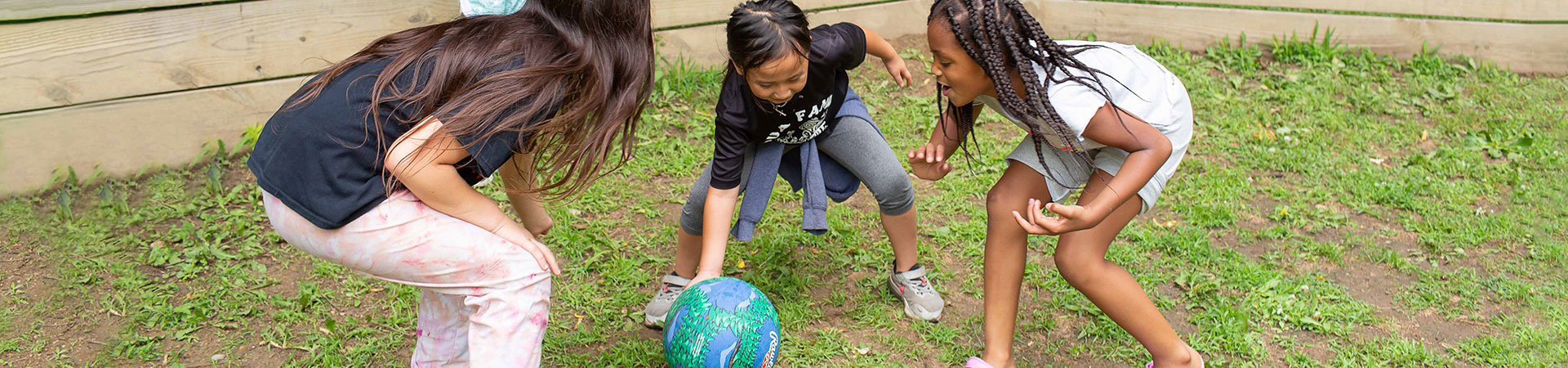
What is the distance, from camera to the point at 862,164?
3.29 metres

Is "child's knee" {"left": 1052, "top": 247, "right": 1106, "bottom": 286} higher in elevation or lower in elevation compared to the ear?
lower

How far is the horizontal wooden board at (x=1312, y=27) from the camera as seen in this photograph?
5.61m

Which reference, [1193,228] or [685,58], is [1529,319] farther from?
[685,58]

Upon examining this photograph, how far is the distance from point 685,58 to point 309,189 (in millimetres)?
3068

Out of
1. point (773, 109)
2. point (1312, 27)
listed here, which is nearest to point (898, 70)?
point (773, 109)

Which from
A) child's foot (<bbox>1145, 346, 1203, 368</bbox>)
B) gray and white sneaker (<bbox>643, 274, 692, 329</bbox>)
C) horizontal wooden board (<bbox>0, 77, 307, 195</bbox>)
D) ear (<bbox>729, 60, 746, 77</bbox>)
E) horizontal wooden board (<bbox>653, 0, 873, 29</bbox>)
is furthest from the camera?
horizontal wooden board (<bbox>653, 0, 873, 29</bbox>)

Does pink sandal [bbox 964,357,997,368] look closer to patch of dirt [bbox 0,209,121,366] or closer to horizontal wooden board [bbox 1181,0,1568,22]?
patch of dirt [bbox 0,209,121,366]

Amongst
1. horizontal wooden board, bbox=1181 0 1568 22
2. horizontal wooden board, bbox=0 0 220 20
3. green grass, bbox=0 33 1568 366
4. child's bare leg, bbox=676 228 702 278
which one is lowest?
green grass, bbox=0 33 1568 366

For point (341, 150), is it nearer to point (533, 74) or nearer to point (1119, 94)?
point (533, 74)

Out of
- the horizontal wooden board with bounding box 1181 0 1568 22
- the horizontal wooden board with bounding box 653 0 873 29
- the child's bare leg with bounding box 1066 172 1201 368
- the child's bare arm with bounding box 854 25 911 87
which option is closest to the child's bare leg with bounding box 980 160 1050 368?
the child's bare leg with bounding box 1066 172 1201 368

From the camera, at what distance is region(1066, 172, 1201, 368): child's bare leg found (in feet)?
9.41

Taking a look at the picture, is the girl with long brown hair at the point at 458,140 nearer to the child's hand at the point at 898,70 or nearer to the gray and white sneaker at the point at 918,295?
the child's hand at the point at 898,70

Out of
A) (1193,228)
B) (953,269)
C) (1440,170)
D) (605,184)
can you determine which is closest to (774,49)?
(953,269)

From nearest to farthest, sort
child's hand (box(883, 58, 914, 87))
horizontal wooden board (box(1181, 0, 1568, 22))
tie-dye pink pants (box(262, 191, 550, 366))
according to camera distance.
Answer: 1. tie-dye pink pants (box(262, 191, 550, 366))
2. child's hand (box(883, 58, 914, 87))
3. horizontal wooden board (box(1181, 0, 1568, 22))
